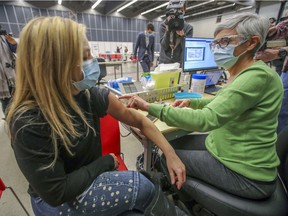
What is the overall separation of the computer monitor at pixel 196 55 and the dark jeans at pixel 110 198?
119 cm

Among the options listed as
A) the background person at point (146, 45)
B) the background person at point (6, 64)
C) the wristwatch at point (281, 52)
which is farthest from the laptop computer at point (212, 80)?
the background person at point (146, 45)

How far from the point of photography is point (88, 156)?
2.61 feet

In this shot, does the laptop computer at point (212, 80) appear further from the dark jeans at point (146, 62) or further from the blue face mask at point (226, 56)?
the dark jeans at point (146, 62)

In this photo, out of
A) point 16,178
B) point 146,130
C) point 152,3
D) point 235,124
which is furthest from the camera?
point 152,3

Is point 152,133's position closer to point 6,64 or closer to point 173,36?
point 173,36

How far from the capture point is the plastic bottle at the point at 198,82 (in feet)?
5.04

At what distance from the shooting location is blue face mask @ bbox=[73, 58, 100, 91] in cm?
75

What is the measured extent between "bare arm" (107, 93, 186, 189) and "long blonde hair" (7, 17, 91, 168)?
300 millimetres

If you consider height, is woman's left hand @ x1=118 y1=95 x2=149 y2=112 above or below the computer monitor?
below

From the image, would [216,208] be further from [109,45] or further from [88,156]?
[109,45]

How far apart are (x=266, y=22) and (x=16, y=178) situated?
7.94 feet

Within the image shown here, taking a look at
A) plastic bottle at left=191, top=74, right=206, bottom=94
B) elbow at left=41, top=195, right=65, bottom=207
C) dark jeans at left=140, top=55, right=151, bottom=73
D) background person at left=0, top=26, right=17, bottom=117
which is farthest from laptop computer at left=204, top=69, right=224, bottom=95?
dark jeans at left=140, top=55, right=151, bottom=73

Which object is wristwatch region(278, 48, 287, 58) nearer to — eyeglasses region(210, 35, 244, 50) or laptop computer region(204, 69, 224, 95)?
laptop computer region(204, 69, 224, 95)

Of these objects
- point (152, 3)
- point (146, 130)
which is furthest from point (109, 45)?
point (146, 130)
